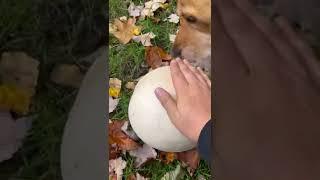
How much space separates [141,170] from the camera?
65.7 inches

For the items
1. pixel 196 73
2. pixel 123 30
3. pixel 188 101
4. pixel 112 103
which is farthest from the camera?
pixel 123 30

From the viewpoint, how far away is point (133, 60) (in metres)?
1.81

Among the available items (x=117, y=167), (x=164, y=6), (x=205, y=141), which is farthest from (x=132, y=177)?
(x=164, y=6)

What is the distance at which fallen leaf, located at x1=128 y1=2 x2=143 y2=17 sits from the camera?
1868 mm

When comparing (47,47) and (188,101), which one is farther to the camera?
(47,47)

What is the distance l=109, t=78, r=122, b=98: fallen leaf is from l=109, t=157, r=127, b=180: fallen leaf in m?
0.21

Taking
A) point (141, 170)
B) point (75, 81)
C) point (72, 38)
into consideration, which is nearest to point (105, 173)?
point (141, 170)

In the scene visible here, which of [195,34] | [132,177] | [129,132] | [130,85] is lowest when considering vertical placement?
[132,177]

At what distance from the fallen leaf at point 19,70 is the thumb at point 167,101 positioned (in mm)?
373

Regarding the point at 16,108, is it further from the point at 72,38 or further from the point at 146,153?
the point at 146,153

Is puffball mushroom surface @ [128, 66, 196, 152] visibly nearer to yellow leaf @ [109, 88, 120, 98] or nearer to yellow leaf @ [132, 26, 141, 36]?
yellow leaf @ [109, 88, 120, 98]

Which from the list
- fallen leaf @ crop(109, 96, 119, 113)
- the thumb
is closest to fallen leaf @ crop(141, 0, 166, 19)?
fallen leaf @ crop(109, 96, 119, 113)

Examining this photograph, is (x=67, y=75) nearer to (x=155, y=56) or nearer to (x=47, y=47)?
(x=47, y=47)

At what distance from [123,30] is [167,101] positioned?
17.5 inches
